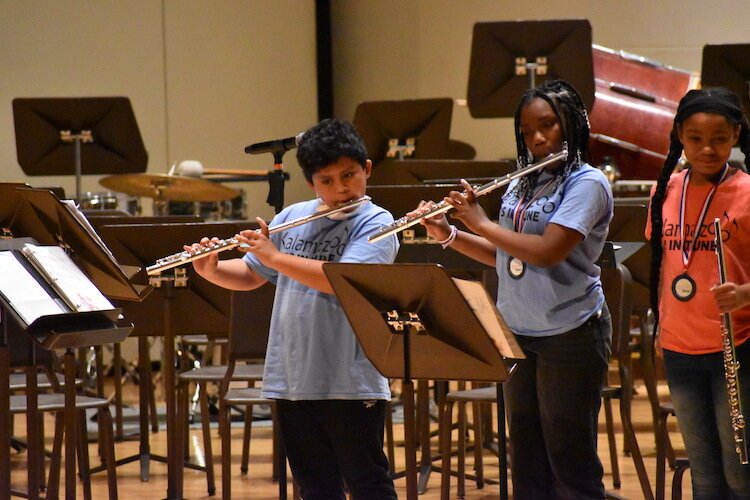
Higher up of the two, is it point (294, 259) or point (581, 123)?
point (581, 123)

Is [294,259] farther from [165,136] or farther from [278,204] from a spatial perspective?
[165,136]

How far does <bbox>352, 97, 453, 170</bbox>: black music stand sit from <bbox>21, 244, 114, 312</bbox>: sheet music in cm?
281

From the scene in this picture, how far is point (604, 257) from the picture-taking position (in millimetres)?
2957

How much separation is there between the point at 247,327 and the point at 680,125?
1.80 m

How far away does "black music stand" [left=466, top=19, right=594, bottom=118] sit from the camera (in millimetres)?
5113

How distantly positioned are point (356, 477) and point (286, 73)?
5729mm

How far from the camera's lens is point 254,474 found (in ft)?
14.9

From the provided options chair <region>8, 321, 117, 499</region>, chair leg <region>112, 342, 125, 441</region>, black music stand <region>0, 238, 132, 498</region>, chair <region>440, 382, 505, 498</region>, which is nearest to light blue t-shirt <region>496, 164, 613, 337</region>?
chair <region>440, 382, 505, 498</region>

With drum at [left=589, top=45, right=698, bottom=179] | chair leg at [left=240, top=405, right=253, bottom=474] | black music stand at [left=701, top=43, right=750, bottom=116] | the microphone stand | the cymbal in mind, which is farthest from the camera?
drum at [left=589, top=45, right=698, bottom=179]

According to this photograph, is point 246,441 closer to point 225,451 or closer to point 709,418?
point 225,451

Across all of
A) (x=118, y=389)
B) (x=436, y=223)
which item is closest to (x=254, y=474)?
(x=118, y=389)

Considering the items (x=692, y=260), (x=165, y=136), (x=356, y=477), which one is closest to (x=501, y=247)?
(x=692, y=260)

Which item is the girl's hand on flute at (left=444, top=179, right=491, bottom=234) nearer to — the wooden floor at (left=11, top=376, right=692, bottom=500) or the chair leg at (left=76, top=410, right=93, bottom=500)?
the wooden floor at (left=11, top=376, right=692, bottom=500)

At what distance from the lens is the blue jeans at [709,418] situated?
2.50 m
